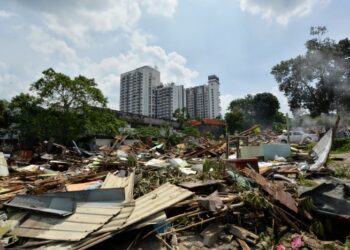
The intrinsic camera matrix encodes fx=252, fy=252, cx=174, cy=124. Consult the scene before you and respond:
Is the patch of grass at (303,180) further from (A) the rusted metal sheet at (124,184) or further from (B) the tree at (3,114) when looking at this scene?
(B) the tree at (3,114)

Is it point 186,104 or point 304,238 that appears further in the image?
point 186,104

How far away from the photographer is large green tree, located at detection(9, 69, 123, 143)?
19.9m

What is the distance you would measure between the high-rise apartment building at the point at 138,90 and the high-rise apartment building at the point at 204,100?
15808 millimetres

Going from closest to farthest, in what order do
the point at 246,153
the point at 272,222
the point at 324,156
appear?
the point at 272,222 < the point at 324,156 < the point at 246,153

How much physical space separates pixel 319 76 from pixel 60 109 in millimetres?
23204

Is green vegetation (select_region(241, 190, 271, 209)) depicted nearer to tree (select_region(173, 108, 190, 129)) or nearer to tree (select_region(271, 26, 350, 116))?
tree (select_region(271, 26, 350, 116))

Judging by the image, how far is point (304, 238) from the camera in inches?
151

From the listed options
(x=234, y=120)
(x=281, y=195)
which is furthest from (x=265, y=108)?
(x=281, y=195)

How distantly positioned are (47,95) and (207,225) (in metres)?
19.7

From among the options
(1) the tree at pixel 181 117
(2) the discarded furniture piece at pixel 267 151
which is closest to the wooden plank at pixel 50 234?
(2) the discarded furniture piece at pixel 267 151

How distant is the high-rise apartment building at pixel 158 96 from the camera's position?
62.6m

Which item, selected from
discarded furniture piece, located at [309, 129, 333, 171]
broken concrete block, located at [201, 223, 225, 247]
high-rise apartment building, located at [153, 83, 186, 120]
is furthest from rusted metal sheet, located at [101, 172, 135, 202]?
high-rise apartment building, located at [153, 83, 186, 120]

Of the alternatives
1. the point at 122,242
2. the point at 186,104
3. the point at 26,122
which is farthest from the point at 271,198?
the point at 186,104

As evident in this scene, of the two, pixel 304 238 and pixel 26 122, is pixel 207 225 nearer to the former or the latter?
pixel 304 238
